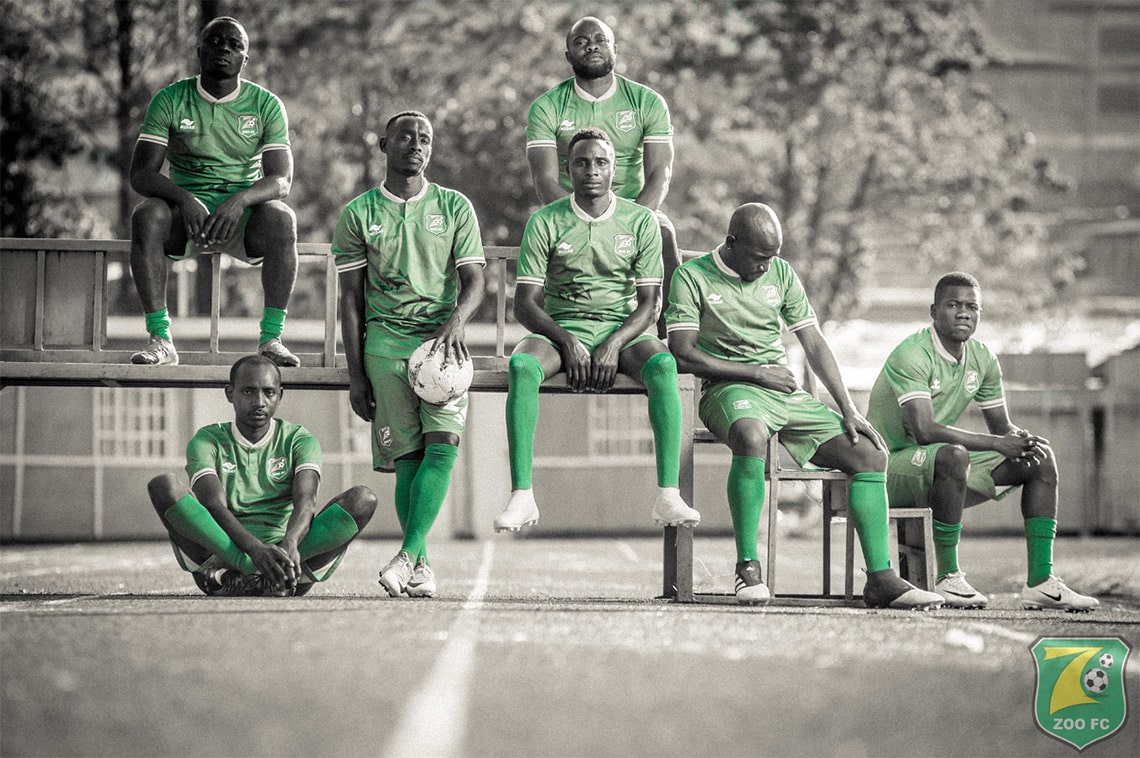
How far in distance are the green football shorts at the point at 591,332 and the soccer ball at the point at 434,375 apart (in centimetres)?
48

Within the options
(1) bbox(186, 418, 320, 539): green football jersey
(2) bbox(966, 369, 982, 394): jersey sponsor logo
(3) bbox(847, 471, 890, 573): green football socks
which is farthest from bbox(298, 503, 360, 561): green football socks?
(2) bbox(966, 369, 982, 394): jersey sponsor logo

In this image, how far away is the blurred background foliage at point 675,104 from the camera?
2202 centimetres

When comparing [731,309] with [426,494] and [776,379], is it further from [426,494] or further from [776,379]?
[426,494]

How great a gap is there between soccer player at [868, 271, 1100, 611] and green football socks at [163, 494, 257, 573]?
3.34 meters

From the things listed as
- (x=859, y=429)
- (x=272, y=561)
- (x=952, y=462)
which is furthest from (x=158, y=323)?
(x=952, y=462)

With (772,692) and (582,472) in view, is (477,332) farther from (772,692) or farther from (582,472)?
(772,692)

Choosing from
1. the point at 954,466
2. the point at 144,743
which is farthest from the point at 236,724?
the point at 954,466

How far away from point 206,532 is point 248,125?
2.22 m

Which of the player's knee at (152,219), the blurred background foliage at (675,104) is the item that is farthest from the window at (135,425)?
the player's knee at (152,219)

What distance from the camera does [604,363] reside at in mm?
7328

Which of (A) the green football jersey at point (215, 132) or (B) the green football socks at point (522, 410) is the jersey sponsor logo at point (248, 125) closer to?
(A) the green football jersey at point (215, 132)

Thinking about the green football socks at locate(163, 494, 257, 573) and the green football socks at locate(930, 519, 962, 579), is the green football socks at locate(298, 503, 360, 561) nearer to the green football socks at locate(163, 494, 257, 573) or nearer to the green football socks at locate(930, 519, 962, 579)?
the green football socks at locate(163, 494, 257, 573)

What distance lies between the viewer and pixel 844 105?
2262cm

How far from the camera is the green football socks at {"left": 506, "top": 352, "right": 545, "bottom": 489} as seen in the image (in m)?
7.08
